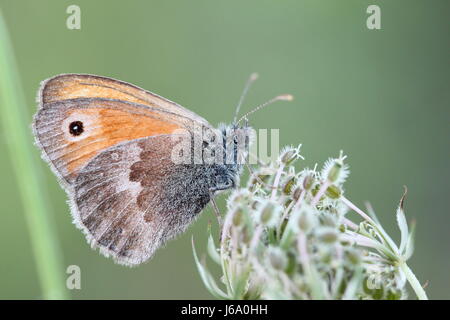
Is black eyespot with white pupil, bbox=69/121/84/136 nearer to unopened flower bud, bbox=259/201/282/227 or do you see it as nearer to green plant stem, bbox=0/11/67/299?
green plant stem, bbox=0/11/67/299

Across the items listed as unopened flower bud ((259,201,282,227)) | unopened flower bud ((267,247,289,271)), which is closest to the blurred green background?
unopened flower bud ((259,201,282,227))

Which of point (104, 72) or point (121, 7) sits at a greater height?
point (121, 7)

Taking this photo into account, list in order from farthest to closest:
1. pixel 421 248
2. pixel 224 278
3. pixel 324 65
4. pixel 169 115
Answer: pixel 324 65 < pixel 421 248 < pixel 169 115 < pixel 224 278

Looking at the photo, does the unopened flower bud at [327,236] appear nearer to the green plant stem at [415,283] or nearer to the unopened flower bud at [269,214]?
the unopened flower bud at [269,214]

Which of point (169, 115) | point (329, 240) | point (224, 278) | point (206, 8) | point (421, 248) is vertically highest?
point (206, 8)

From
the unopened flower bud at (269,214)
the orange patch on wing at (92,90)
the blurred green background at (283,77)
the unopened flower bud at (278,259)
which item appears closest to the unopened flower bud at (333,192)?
the unopened flower bud at (269,214)

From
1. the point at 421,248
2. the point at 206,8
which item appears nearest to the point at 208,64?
the point at 206,8
